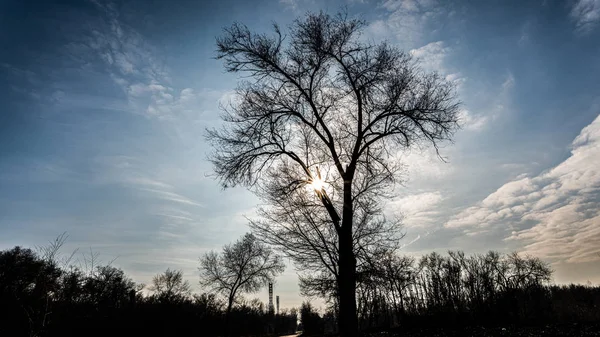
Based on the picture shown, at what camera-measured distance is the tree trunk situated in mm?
7087

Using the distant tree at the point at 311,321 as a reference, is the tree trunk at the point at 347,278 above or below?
above

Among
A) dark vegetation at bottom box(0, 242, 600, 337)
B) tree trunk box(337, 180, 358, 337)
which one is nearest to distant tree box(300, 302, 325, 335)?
dark vegetation at bottom box(0, 242, 600, 337)

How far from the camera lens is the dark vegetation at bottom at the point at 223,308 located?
8.87 metres

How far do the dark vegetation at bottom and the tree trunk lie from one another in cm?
272

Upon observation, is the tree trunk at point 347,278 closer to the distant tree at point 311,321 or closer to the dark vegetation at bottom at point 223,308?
the dark vegetation at bottom at point 223,308

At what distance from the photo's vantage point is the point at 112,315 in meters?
15.6

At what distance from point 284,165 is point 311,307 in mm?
34586

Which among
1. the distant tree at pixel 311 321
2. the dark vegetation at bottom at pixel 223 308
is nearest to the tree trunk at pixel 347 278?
the dark vegetation at bottom at pixel 223 308

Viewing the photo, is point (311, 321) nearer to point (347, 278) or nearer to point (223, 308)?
point (223, 308)

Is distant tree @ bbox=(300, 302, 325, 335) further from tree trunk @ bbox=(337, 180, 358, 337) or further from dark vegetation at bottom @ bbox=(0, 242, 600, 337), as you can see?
tree trunk @ bbox=(337, 180, 358, 337)

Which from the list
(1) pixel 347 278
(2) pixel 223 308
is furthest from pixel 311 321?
(1) pixel 347 278

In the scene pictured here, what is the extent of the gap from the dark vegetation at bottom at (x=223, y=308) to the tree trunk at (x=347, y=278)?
2.72 m

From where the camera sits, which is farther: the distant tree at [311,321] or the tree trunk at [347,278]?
the distant tree at [311,321]

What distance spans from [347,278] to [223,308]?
96.4ft
